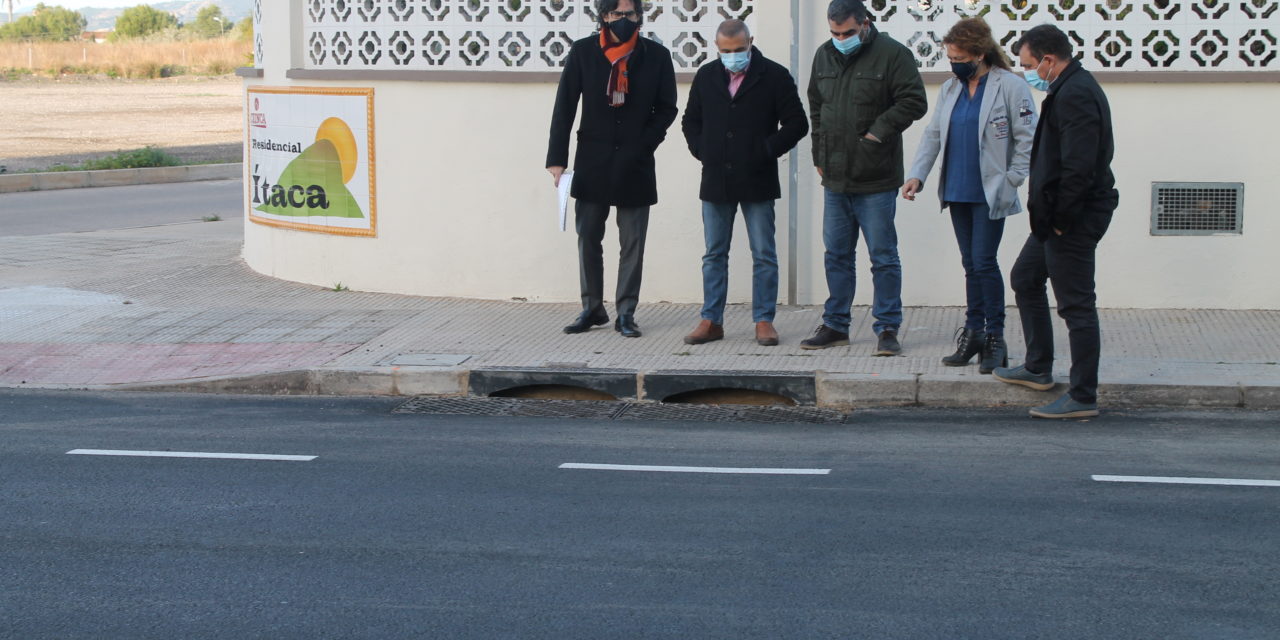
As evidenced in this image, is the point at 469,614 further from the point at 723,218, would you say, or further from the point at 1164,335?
the point at 1164,335

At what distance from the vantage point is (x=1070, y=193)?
23.5 feet

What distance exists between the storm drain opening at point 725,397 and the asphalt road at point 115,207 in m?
10.5

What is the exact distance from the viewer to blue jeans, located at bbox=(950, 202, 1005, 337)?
26.8 feet

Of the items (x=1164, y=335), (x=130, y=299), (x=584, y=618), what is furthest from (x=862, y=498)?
(x=130, y=299)

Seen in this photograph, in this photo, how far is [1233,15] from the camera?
9.80 meters

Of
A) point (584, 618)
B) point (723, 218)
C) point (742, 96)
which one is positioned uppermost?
point (742, 96)

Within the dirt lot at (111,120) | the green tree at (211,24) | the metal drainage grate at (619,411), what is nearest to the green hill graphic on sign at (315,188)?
the metal drainage grate at (619,411)

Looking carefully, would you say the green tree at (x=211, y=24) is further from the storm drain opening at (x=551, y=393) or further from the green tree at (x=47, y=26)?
the storm drain opening at (x=551, y=393)

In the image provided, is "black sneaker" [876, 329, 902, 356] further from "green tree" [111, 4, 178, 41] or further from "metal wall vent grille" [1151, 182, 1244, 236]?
"green tree" [111, 4, 178, 41]

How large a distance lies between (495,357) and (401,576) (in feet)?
12.3

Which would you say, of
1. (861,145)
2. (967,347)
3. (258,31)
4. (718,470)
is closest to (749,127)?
(861,145)

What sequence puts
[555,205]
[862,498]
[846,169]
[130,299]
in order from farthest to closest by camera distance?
[130,299] → [555,205] → [846,169] → [862,498]

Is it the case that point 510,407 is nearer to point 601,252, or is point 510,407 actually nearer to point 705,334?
point 705,334

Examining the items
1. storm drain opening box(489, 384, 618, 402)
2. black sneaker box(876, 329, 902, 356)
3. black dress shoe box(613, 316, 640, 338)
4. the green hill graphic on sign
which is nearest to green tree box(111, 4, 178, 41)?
the green hill graphic on sign
